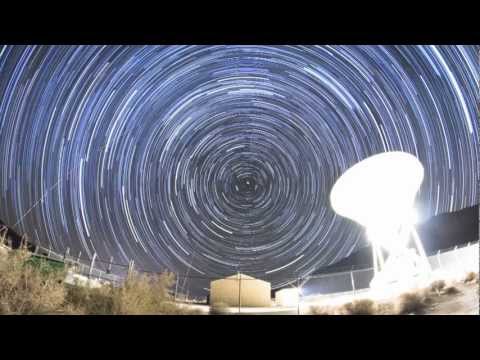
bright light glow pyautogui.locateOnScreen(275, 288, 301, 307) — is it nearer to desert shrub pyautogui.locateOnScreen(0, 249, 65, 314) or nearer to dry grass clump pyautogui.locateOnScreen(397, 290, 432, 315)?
dry grass clump pyautogui.locateOnScreen(397, 290, 432, 315)

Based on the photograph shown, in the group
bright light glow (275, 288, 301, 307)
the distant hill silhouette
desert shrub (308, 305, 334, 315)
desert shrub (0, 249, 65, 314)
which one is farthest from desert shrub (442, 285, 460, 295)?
desert shrub (0, 249, 65, 314)

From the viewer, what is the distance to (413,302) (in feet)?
26.2

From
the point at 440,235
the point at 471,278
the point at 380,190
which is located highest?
the point at 380,190

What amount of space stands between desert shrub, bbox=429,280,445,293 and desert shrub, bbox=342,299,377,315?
1116 millimetres

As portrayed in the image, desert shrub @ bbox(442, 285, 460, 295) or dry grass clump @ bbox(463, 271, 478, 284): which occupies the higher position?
dry grass clump @ bbox(463, 271, 478, 284)

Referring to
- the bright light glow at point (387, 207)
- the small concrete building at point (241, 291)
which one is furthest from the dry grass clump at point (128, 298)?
the bright light glow at point (387, 207)

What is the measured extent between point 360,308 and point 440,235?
8.10 ft

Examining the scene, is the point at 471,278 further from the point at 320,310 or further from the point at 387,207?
the point at 320,310

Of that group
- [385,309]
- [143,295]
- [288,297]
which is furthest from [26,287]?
[385,309]

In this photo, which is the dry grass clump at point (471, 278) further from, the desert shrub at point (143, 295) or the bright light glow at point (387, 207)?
the desert shrub at point (143, 295)

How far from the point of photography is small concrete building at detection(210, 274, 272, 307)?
8258mm
